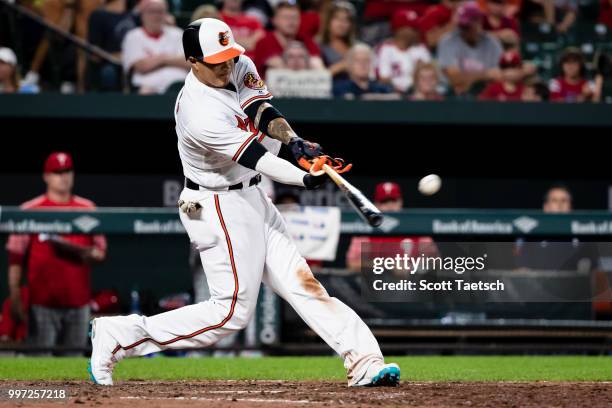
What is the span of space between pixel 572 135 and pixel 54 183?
548cm

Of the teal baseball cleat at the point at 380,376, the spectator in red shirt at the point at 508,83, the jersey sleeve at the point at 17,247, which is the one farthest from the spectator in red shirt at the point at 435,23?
the teal baseball cleat at the point at 380,376

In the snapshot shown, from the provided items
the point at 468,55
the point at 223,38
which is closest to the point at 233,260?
the point at 223,38

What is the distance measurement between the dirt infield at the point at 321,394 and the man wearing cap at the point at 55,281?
2193 mm

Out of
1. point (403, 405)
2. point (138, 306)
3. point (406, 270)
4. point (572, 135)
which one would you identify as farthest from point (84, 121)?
point (403, 405)

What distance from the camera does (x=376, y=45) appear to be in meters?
11.5

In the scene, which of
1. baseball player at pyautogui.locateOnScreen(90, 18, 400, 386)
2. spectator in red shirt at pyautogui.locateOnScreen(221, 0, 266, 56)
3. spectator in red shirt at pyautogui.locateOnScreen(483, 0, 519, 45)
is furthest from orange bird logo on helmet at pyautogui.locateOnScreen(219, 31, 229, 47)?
spectator in red shirt at pyautogui.locateOnScreen(483, 0, 519, 45)

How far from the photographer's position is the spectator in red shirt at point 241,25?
1060cm

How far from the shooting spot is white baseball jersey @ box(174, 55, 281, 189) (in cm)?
491

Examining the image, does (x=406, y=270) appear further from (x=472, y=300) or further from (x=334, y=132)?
(x=334, y=132)

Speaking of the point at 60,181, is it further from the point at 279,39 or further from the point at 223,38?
the point at 223,38

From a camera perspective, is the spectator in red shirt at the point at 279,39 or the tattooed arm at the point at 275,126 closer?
the tattooed arm at the point at 275,126

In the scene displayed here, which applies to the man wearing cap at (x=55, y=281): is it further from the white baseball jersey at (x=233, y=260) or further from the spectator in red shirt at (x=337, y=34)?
the spectator in red shirt at (x=337, y=34)

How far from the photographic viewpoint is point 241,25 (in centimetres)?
1071

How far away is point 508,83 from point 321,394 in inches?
256
